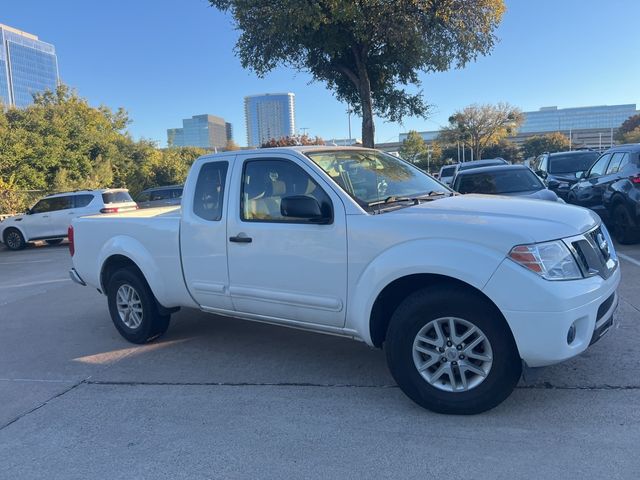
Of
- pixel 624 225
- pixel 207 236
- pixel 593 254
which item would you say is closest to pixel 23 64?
pixel 624 225

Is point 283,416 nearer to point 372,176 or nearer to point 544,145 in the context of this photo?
point 372,176

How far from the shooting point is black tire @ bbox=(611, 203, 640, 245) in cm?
913

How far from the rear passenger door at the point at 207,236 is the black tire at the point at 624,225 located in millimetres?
7205

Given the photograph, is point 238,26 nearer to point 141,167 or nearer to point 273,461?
point 273,461

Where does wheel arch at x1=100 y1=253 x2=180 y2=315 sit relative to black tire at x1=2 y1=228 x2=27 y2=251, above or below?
above

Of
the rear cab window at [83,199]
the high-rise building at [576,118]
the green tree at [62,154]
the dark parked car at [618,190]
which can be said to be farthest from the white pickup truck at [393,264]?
the high-rise building at [576,118]

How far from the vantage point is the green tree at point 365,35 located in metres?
15.8

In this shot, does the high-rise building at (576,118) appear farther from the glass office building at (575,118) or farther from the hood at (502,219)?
the hood at (502,219)

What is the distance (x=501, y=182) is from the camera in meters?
9.99

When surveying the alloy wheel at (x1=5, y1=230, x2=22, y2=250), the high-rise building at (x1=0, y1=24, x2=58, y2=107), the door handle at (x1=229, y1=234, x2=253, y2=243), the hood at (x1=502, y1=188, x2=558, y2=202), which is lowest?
the alloy wheel at (x1=5, y1=230, x2=22, y2=250)

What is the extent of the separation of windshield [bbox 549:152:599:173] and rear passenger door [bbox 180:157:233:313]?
1243 cm

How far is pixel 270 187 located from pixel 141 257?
1.76 m

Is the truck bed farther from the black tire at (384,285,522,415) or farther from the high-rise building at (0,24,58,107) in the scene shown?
the high-rise building at (0,24,58,107)

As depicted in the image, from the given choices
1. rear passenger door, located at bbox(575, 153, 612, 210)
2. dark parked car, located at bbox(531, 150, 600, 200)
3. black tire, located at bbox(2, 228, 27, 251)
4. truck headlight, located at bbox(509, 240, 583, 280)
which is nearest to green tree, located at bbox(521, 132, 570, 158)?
dark parked car, located at bbox(531, 150, 600, 200)
